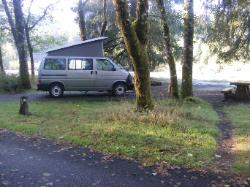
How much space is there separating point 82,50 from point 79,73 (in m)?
1.34

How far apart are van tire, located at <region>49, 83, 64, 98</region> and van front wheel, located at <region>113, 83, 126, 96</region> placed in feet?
8.34

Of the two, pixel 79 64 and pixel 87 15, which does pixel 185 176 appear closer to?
pixel 79 64

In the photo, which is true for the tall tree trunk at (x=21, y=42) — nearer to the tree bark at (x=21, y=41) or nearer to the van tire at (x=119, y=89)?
the tree bark at (x=21, y=41)

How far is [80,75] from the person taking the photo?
20.8m

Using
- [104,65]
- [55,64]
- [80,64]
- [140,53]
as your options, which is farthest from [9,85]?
[140,53]

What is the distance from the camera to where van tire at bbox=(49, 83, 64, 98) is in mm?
20719

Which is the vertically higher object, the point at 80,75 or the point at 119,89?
the point at 80,75

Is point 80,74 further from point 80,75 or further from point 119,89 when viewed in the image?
point 119,89

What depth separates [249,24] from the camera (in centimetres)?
2148

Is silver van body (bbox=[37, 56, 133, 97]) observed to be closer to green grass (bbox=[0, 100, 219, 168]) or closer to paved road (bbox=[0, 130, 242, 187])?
green grass (bbox=[0, 100, 219, 168])

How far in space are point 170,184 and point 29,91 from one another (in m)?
18.4

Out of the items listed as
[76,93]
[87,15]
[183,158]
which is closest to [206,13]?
[76,93]

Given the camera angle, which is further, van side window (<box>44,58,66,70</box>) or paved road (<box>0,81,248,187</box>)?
van side window (<box>44,58,66,70</box>)

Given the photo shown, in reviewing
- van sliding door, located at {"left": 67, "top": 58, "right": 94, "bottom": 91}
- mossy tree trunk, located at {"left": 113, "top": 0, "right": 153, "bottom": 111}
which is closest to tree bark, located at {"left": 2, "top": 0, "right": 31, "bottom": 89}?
van sliding door, located at {"left": 67, "top": 58, "right": 94, "bottom": 91}
